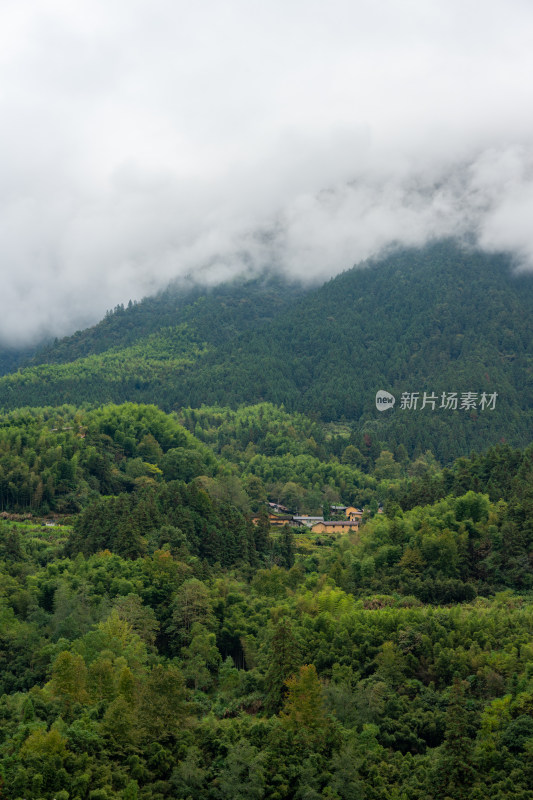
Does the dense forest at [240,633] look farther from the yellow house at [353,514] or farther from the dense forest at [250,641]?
the yellow house at [353,514]

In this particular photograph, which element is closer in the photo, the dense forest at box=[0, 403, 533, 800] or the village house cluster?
the dense forest at box=[0, 403, 533, 800]

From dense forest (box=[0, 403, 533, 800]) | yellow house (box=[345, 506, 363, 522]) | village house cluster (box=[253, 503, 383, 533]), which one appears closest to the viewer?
dense forest (box=[0, 403, 533, 800])

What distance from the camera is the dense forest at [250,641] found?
132 ft

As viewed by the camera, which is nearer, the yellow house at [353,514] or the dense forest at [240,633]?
the dense forest at [240,633]

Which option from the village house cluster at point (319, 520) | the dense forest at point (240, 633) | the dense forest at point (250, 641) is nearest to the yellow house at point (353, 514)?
the village house cluster at point (319, 520)

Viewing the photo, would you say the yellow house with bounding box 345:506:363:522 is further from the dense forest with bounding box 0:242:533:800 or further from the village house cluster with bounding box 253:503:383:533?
the dense forest with bounding box 0:242:533:800

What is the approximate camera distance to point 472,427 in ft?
589

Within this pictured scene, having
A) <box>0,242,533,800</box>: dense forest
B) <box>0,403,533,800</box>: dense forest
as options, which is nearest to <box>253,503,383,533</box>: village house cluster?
<box>0,242,533,800</box>: dense forest

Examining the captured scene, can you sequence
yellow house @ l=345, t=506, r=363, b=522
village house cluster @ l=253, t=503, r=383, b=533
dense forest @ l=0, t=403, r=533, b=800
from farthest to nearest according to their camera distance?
yellow house @ l=345, t=506, r=363, b=522 < village house cluster @ l=253, t=503, r=383, b=533 < dense forest @ l=0, t=403, r=533, b=800

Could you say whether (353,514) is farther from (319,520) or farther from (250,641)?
(250,641)

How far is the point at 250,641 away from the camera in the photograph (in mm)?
58438

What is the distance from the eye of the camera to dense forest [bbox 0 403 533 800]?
40.3 meters

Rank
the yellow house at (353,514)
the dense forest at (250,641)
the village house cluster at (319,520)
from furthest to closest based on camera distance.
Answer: the yellow house at (353,514) < the village house cluster at (319,520) < the dense forest at (250,641)

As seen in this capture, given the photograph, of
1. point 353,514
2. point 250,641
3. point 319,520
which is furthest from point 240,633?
point 353,514
